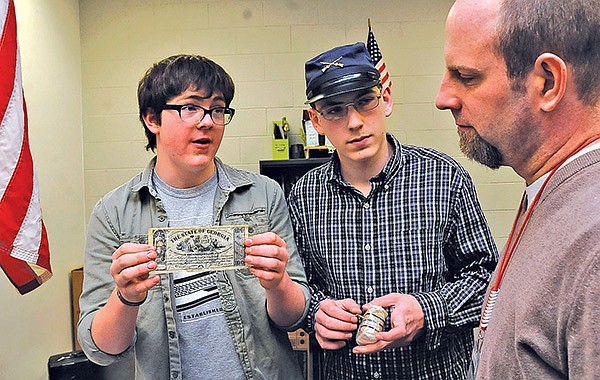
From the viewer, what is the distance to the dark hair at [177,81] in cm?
174

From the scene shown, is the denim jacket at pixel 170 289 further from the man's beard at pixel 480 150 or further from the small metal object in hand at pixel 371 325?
the man's beard at pixel 480 150

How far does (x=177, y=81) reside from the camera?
1.74 m

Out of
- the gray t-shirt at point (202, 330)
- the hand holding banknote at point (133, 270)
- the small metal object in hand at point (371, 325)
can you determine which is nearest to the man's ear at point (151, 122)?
the gray t-shirt at point (202, 330)

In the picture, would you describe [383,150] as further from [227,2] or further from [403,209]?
[227,2]

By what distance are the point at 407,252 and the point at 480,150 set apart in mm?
758

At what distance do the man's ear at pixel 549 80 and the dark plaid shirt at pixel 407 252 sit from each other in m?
0.87

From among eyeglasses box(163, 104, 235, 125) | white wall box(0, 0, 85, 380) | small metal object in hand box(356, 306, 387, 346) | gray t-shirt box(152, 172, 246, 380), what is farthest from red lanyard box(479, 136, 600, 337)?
white wall box(0, 0, 85, 380)

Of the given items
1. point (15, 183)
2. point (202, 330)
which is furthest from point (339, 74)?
point (15, 183)

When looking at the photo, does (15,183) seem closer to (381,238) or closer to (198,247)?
(198,247)

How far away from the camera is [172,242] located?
1.55 meters

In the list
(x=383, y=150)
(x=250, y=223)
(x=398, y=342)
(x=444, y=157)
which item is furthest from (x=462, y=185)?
(x=250, y=223)

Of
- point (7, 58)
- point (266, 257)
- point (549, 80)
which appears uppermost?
point (7, 58)

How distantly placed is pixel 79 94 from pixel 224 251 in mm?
3480

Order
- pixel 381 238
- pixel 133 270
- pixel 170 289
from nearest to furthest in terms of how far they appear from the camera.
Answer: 1. pixel 133 270
2. pixel 170 289
3. pixel 381 238
